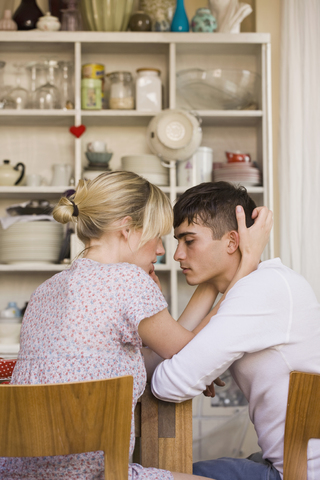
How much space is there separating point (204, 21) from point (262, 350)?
93.3 inches

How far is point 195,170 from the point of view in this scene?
9.81 feet

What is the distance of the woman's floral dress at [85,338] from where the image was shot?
101cm

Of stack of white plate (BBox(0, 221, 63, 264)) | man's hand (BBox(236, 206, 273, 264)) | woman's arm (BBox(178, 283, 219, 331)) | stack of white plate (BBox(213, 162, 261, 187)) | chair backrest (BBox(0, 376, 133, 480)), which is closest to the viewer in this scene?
chair backrest (BBox(0, 376, 133, 480))

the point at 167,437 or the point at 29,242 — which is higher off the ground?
the point at 29,242

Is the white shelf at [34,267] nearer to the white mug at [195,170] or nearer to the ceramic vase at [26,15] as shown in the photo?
the white mug at [195,170]

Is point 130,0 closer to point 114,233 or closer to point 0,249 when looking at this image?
point 0,249

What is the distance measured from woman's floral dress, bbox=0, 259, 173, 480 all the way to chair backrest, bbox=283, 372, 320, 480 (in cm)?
24

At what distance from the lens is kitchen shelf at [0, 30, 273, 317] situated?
2.96 metres

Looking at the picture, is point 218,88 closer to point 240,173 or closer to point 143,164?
point 240,173

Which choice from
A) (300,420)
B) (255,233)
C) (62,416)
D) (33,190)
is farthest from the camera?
(33,190)

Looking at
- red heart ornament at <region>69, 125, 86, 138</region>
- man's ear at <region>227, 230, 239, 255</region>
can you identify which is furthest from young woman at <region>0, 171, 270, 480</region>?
red heart ornament at <region>69, 125, 86, 138</region>

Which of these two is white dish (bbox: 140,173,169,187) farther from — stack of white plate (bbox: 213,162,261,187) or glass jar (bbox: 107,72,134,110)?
glass jar (bbox: 107,72,134,110)

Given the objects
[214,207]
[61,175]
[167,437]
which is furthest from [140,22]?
[167,437]

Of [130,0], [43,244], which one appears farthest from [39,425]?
[130,0]
